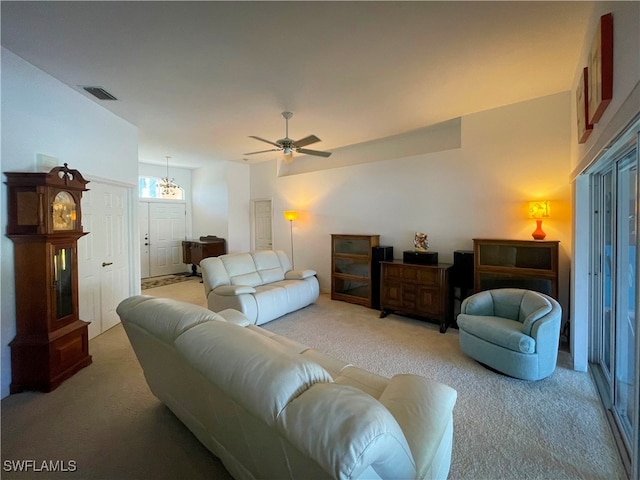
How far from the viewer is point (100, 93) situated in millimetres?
3219

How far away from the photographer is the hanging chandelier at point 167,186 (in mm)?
A: 7209

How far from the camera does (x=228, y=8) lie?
196 centimetres

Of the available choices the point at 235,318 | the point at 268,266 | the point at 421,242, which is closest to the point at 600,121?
the point at 421,242

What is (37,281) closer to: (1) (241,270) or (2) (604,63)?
(1) (241,270)

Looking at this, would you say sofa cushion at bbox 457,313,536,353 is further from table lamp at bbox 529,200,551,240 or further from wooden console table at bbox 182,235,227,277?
wooden console table at bbox 182,235,227,277

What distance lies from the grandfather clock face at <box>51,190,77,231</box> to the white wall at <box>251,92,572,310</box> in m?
4.01

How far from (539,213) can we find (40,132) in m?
5.48

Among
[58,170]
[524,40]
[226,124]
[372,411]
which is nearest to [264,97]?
[226,124]

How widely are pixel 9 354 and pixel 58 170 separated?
1.67 m

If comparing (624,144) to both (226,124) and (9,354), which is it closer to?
(226,124)

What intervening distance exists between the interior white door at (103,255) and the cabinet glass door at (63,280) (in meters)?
0.73

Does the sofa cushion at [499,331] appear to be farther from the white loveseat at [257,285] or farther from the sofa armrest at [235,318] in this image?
the white loveseat at [257,285]

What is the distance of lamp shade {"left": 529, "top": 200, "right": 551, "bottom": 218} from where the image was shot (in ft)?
11.0

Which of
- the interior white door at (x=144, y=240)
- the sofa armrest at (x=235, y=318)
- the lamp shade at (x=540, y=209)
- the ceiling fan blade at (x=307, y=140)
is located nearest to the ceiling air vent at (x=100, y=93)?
the ceiling fan blade at (x=307, y=140)
